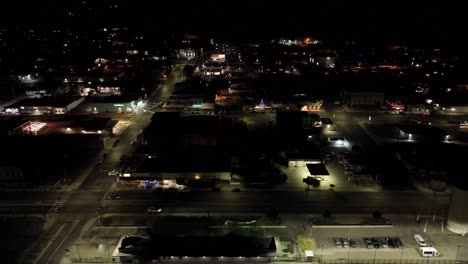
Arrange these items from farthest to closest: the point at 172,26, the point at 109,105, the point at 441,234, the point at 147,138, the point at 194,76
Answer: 1. the point at 172,26
2. the point at 194,76
3. the point at 109,105
4. the point at 147,138
5. the point at 441,234

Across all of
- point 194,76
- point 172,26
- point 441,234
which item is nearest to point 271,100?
point 194,76

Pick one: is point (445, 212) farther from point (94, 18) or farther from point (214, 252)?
point (94, 18)

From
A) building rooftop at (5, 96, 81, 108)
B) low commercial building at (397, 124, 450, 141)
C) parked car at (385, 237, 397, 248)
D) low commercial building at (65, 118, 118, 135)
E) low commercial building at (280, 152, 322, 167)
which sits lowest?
parked car at (385, 237, 397, 248)

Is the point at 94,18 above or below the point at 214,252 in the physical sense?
above

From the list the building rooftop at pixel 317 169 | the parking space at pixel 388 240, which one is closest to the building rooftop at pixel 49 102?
the building rooftop at pixel 317 169

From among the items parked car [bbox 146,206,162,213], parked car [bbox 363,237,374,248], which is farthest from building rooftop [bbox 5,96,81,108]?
parked car [bbox 363,237,374,248]

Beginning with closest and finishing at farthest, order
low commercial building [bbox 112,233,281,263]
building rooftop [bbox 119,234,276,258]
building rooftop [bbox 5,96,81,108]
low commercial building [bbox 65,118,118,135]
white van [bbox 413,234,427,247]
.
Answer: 1. low commercial building [bbox 112,233,281,263]
2. building rooftop [bbox 119,234,276,258]
3. white van [bbox 413,234,427,247]
4. low commercial building [bbox 65,118,118,135]
5. building rooftop [bbox 5,96,81,108]

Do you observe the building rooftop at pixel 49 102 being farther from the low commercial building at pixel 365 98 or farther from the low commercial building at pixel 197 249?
the low commercial building at pixel 365 98

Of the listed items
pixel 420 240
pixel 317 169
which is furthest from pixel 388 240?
pixel 317 169

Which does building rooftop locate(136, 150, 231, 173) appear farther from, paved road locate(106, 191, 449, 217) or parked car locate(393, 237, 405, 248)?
parked car locate(393, 237, 405, 248)

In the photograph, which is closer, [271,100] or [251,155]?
[251,155]
